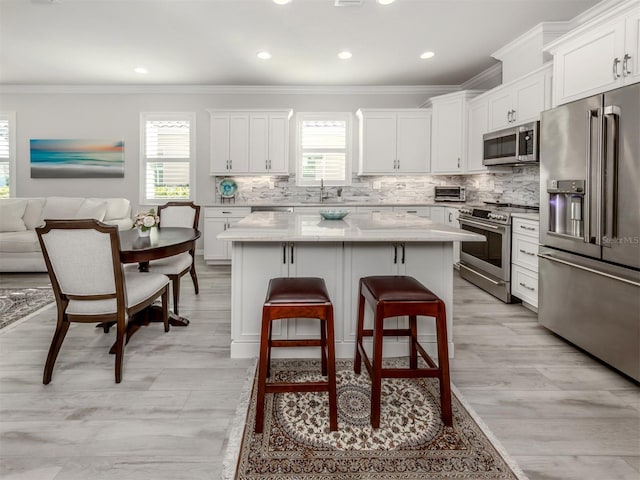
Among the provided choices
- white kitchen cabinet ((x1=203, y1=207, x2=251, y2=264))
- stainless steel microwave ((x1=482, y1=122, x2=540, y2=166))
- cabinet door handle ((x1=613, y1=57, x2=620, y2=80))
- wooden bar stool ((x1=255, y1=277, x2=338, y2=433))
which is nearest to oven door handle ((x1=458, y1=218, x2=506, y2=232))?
stainless steel microwave ((x1=482, y1=122, x2=540, y2=166))

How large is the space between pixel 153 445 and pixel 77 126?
636 centimetres

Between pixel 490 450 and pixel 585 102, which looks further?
pixel 585 102

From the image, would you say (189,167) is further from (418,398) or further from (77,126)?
(418,398)

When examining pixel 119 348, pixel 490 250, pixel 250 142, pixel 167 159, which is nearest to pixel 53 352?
pixel 119 348

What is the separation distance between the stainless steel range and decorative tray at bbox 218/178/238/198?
3414mm

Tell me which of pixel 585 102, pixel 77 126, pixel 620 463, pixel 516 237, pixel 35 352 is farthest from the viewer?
pixel 77 126

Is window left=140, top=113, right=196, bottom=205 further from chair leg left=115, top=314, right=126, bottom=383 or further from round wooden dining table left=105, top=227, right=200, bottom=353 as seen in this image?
chair leg left=115, top=314, right=126, bottom=383

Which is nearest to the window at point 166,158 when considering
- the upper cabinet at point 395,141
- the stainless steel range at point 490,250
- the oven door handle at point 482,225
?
the upper cabinet at point 395,141

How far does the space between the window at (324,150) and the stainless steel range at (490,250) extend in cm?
224

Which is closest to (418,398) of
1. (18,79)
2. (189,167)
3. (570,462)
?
(570,462)

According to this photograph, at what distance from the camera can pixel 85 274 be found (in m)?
2.31

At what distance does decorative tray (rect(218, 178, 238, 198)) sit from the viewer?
21.2 ft

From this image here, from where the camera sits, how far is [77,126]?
21.7 feet

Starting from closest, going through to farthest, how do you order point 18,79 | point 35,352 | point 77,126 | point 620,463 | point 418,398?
point 620,463 → point 418,398 → point 35,352 → point 18,79 → point 77,126
